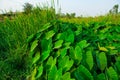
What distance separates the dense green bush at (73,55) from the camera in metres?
2.41

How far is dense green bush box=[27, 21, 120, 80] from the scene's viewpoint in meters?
2.41

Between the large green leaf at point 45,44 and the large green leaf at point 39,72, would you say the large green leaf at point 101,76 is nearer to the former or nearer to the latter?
the large green leaf at point 39,72

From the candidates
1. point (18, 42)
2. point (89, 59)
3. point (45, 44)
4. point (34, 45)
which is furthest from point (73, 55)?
point (18, 42)

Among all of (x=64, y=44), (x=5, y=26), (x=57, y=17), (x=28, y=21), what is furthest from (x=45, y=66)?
(x=5, y=26)

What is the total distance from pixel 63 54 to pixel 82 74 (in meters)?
0.45

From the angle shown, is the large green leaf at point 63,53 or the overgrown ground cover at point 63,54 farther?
the large green leaf at point 63,53

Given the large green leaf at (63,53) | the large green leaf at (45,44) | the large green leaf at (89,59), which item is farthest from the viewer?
the large green leaf at (45,44)

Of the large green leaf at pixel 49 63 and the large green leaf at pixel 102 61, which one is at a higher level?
the large green leaf at pixel 102 61

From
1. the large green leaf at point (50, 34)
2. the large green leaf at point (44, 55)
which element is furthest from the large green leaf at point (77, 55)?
the large green leaf at point (50, 34)

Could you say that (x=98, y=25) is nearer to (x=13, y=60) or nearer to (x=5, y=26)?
(x=13, y=60)

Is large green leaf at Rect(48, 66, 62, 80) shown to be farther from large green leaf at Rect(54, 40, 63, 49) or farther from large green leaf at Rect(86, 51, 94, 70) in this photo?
large green leaf at Rect(54, 40, 63, 49)

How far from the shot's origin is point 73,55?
2631mm

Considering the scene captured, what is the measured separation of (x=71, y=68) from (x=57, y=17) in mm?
2051

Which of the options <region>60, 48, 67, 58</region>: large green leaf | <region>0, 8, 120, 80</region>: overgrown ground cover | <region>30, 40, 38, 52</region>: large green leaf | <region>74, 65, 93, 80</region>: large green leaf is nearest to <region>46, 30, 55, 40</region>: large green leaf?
<region>0, 8, 120, 80</region>: overgrown ground cover
